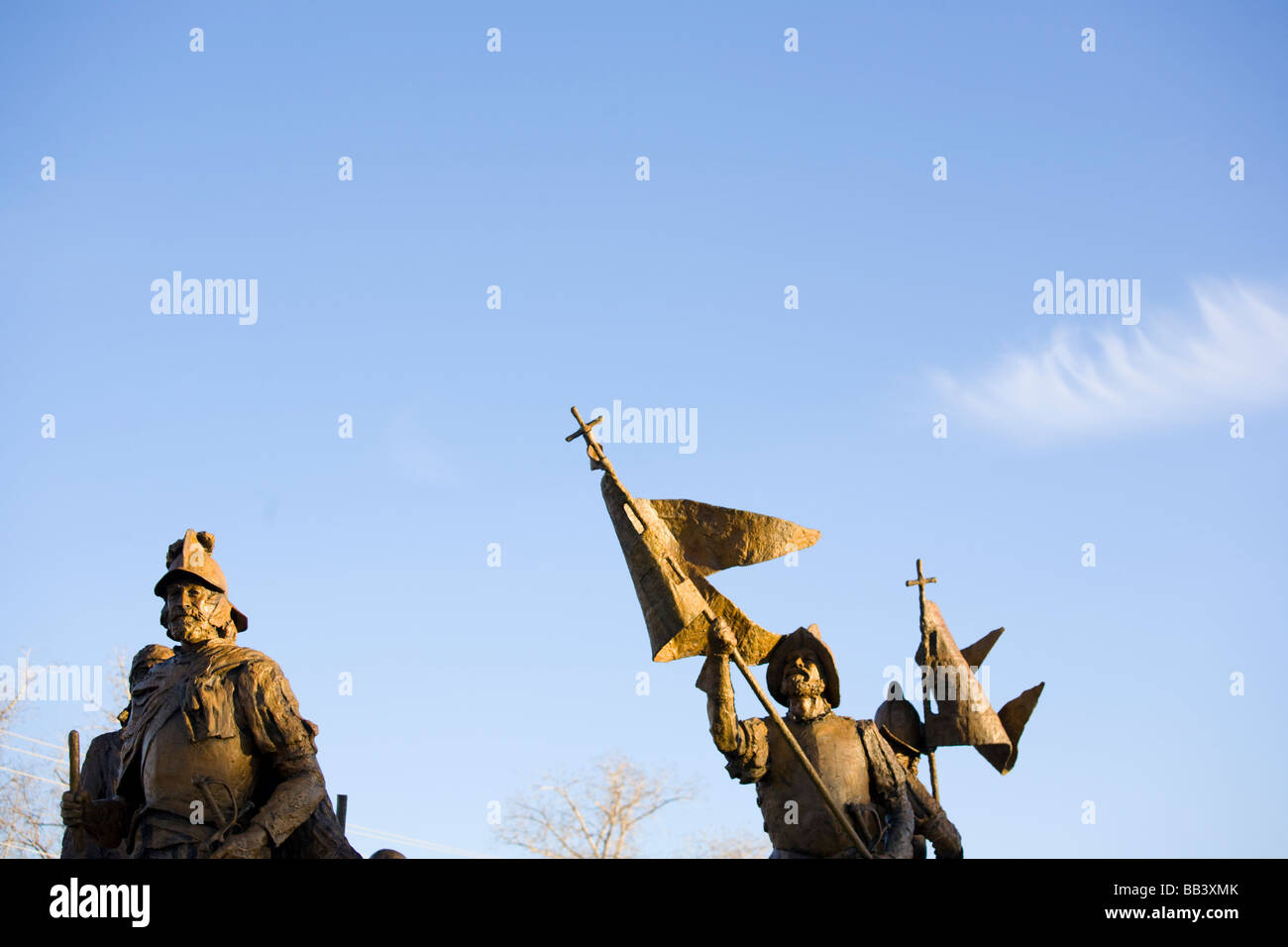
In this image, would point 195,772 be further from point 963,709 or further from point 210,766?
point 963,709

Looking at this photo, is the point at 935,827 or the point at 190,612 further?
the point at 935,827

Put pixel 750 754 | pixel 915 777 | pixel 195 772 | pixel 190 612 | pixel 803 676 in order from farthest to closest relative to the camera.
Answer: pixel 915 777 < pixel 803 676 < pixel 750 754 < pixel 190 612 < pixel 195 772

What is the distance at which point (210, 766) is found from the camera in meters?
9.45

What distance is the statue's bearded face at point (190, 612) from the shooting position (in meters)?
9.99

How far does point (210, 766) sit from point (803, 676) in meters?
3.93

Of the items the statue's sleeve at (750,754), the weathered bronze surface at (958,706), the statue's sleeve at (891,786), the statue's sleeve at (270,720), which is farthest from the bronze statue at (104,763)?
the weathered bronze surface at (958,706)

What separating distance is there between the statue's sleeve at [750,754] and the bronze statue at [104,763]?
3615 mm

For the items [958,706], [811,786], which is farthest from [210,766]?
[958,706]

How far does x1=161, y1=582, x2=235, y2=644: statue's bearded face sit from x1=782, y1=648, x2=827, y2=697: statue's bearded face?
3.70 m

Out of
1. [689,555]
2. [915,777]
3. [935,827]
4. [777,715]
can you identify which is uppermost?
[689,555]

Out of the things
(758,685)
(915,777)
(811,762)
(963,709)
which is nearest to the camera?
(758,685)
